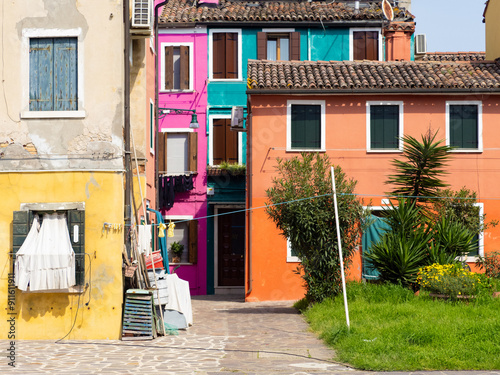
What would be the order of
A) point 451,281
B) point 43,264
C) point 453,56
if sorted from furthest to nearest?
point 453,56, point 451,281, point 43,264

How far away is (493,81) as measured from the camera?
21.6 meters

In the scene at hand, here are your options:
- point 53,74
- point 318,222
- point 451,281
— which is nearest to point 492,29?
point 318,222

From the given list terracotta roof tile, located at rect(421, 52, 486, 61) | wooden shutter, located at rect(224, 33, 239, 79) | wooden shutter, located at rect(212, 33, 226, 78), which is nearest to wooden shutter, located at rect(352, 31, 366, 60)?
terracotta roof tile, located at rect(421, 52, 486, 61)

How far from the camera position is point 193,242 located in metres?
26.3

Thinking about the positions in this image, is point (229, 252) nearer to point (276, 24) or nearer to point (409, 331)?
point (276, 24)

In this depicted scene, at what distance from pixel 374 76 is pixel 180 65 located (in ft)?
25.2

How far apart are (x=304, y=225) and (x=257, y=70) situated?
22.2 feet

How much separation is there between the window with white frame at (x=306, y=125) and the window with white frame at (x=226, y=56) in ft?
18.4

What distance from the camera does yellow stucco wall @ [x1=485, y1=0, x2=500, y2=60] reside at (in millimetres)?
24422

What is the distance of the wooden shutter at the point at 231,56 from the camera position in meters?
26.7

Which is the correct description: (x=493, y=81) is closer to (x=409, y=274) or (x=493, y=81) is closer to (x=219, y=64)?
(x=409, y=274)

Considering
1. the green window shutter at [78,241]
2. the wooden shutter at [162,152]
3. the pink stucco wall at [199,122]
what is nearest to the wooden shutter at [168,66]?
the pink stucco wall at [199,122]

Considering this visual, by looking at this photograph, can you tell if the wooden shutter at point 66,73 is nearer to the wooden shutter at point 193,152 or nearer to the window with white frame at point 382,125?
the window with white frame at point 382,125

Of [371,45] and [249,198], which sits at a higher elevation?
[371,45]
